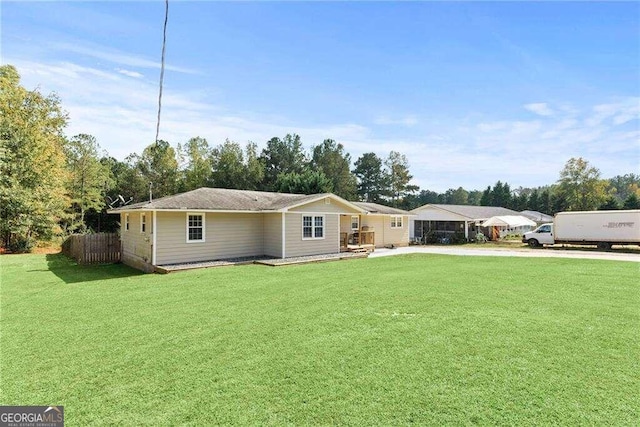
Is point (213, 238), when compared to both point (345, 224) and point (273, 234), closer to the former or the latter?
point (273, 234)

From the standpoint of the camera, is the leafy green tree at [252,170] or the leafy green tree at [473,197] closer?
the leafy green tree at [252,170]

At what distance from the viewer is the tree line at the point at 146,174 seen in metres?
21.3

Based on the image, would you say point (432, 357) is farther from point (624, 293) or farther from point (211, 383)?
point (624, 293)

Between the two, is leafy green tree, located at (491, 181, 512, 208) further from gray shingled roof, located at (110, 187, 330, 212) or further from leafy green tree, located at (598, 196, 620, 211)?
gray shingled roof, located at (110, 187, 330, 212)

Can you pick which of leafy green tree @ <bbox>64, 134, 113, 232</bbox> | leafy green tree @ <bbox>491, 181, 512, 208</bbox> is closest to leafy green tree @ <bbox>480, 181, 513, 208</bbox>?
leafy green tree @ <bbox>491, 181, 512, 208</bbox>

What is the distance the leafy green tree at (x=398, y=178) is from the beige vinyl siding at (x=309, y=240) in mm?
37065

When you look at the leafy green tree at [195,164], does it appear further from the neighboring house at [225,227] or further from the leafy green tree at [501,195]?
the leafy green tree at [501,195]

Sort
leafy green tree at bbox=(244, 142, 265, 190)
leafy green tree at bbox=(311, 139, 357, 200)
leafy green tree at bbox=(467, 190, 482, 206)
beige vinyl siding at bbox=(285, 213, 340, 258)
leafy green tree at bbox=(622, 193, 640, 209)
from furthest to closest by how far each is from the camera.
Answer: leafy green tree at bbox=(467, 190, 482, 206) < leafy green tree at bbox=(311, 139, 357, 200) < leafy green tree at bbox=(622, 193, 640, 209) < leafy green tree at bbox=(244, 142, 265, 190) < beige vinyl siding at bbox=(285, 213, 340, 258)

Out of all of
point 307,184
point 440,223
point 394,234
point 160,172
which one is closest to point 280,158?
point 307,184

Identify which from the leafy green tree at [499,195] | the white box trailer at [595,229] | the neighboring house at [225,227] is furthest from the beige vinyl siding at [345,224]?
the leafy green tree at [499,195]

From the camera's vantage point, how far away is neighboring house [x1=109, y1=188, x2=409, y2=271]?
13930 mm

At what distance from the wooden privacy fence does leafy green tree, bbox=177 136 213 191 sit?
23.3 metres

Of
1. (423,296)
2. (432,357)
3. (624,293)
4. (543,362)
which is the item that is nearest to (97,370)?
(432,357)

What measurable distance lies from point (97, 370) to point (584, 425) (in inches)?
208
